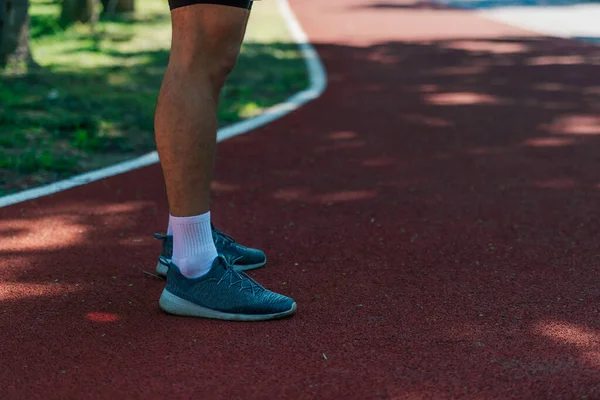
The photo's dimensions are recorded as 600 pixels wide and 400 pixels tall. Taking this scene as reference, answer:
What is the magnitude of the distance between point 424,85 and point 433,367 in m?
7.14

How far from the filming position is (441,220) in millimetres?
4746

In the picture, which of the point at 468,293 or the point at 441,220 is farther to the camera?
the point at 441,220

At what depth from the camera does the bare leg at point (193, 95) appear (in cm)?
323

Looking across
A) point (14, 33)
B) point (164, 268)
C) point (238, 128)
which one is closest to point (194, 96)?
point (164, 268)

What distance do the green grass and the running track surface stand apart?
0.66 meters

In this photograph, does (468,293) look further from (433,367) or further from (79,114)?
(79,114)

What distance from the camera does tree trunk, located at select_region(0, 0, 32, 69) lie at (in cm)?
1012

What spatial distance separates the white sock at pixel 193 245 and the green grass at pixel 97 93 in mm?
2406

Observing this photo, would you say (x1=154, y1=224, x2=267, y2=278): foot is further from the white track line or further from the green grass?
the green grass

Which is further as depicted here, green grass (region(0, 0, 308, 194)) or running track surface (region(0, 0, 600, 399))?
green grass (region(0, 0, 308, 194))

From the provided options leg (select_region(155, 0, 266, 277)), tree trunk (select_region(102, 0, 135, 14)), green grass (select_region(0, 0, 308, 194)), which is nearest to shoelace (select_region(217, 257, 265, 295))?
leg (select_region(155, 0, 266, 277))

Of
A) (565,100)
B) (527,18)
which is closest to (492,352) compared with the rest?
(565,100)

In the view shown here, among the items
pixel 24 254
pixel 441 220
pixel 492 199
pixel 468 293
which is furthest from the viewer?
pixel 492 199

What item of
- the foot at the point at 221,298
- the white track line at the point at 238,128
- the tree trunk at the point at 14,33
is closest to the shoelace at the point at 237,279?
the foot at the point at 221,298
